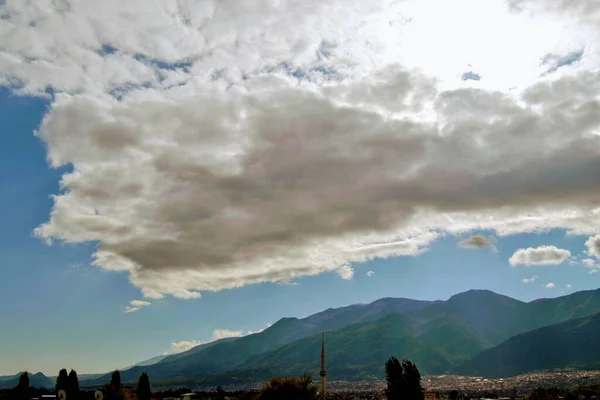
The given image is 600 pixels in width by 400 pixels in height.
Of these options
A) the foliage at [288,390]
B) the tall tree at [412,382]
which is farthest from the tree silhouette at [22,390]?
the tall tree at [412,382]

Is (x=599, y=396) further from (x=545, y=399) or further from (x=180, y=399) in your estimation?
(x=180, y=399)

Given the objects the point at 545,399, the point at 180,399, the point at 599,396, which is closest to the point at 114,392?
the point at 180,399

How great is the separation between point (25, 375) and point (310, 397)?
6561 cm

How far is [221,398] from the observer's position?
15325cm

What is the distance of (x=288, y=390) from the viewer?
10250cm

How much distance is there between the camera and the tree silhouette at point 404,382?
110 metres

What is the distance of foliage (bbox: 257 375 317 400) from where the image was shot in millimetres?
102062

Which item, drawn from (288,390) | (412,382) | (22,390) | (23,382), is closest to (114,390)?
(22,390)

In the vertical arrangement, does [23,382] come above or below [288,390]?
above

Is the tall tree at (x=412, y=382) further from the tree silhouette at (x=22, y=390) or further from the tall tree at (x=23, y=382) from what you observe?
the tall tree at (x=23, y=382)

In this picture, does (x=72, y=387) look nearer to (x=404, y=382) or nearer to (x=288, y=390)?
(x=288, y=390)

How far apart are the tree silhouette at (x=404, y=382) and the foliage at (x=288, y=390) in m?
16.8

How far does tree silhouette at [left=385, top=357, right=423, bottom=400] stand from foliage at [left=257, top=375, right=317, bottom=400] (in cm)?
1681

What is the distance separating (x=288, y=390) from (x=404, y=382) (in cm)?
2362
